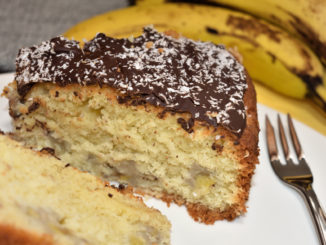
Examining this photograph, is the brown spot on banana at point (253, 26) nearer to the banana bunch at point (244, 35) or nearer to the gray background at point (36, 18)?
the banana bunch at point (244, 35)

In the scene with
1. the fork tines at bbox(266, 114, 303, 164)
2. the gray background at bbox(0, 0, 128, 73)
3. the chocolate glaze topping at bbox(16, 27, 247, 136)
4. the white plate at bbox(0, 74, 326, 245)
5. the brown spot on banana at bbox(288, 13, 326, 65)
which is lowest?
the white plate at bbox(0, 74, 326, 245)

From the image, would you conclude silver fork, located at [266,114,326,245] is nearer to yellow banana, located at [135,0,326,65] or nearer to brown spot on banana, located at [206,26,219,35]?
yellow banana, located at [135,0,326,65]

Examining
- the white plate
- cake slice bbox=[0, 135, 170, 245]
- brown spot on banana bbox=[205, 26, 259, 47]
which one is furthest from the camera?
brown spot on banana bbox=[205, 26, 259, 47]

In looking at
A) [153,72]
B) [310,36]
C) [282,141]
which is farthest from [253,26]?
[153,72]

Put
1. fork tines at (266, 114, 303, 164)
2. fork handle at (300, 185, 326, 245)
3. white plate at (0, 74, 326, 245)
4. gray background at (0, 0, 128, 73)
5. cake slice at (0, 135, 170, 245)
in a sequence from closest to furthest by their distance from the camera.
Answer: cake slice at (0, 135, 170, 245) → fork handle at (300, 185, 326, 245) → white plate at (0, 74, 326, 245) → fork tines at (266, 114, 303, 164) → gray background at (0, 0, 128, 73)

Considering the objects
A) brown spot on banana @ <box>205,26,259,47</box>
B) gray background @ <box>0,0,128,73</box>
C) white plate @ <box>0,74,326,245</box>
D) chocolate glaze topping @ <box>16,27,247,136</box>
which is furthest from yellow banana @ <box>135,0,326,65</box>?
gray background @ <box>0,0,128,73</box>

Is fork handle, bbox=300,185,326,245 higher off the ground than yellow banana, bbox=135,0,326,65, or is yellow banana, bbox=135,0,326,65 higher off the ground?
yellow banana, bbox=135,0,326,65
